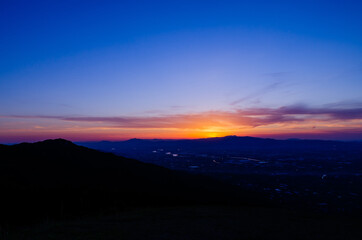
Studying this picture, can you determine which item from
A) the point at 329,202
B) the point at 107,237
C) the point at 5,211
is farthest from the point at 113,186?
the point at 329,202

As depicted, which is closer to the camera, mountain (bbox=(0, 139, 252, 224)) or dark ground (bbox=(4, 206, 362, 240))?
dark ground (bbox=(4, 206, 362, 240))

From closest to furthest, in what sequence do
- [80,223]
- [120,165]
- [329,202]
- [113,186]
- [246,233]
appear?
1. [246,233]
2. [80,223]
3. [113,186]
4. [329,202]
5. [120,165]

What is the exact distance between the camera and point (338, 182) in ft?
123

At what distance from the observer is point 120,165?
3256 cm

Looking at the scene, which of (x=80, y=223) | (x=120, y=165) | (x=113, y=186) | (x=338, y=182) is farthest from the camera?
(x=338, y=182)

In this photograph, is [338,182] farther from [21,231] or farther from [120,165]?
[21,231]

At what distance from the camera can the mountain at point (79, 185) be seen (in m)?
17.5

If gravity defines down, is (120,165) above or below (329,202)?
above

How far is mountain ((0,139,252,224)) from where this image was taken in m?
17.5

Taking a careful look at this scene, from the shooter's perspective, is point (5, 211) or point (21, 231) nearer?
point (21, 231)

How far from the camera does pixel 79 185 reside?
22.5 metres

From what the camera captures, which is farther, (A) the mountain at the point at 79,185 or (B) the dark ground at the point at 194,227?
(A) the mountain at the point at 79,185

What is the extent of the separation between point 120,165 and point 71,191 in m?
12.1

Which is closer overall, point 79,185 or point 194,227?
point 194,227
